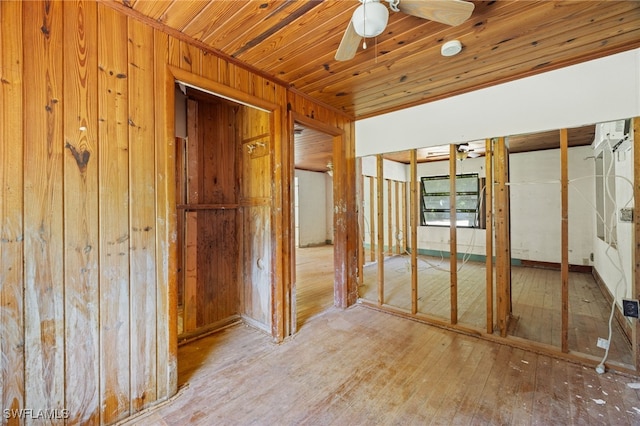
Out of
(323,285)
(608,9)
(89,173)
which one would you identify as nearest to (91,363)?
(89,173)

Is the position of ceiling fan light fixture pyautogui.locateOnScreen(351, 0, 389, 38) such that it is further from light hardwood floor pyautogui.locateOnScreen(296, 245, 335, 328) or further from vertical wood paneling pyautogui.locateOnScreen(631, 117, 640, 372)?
light hardwood floor pyautogui.locateOnScreen(296, 245, 335, 328)

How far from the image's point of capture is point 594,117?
6.77ft

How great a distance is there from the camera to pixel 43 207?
4.52ft

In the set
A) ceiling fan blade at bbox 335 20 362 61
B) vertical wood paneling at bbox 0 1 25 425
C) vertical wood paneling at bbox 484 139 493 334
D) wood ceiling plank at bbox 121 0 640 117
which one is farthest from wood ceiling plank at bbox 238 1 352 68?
vertical wood paneling at bbox 484 139 493 334

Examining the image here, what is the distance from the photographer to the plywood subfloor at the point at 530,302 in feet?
8.20

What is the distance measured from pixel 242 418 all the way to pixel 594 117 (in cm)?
332

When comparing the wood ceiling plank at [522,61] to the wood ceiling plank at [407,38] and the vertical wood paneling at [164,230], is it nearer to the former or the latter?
the wood ceiling plank at [407,38]

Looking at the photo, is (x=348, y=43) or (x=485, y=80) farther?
(x=485, y=80)

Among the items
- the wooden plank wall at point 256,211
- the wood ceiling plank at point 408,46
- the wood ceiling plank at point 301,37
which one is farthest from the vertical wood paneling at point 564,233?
the wooden plank wall at point 256,211

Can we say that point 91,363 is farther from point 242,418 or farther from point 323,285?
point 323,285

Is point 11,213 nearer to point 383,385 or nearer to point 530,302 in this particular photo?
point 383,385

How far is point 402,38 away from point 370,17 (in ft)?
2.11

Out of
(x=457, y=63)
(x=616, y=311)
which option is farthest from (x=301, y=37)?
(x=616, y=311)

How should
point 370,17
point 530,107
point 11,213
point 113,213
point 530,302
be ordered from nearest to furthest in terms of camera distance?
point 11,213
point 370,17
point 113,213
point 530,107
point 530,302
